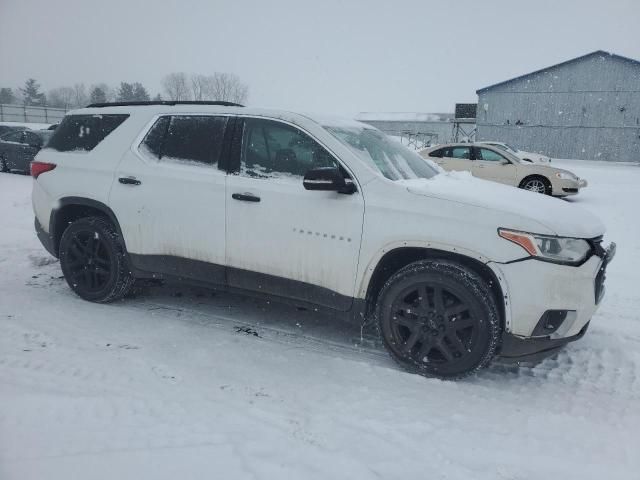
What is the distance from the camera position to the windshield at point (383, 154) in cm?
342

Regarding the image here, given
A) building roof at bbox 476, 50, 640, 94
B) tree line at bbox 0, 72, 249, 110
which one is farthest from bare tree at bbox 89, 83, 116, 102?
building roof at bbox 476, 50, 640, 94

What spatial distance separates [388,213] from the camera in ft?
10.2

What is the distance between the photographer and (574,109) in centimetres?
3064

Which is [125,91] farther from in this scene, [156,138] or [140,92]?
[156,138]

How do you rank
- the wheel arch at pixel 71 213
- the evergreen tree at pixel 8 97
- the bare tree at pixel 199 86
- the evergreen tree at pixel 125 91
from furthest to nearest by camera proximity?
the evergreen tree at pixel 125 91, the bare tree at pixel 199 86, the evergreen tree at pixel 8 97, the wheel arch at pixel 71 213

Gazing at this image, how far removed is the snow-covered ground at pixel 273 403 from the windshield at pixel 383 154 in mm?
1445

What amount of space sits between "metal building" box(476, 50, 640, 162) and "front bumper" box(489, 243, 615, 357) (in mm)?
32574

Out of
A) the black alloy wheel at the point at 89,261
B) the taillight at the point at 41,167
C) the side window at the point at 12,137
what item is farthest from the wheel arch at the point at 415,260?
the side window at the point at 12,137

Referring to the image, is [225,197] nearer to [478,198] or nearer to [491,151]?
[478,198]

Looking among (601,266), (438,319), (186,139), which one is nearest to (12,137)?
(186,139)

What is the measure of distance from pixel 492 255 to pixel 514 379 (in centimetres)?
104

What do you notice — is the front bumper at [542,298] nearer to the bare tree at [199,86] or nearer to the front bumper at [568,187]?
the front bumper at [568,187]

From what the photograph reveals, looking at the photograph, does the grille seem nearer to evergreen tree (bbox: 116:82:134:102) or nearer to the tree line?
the tree line

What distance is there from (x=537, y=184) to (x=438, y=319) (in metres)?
10.5
